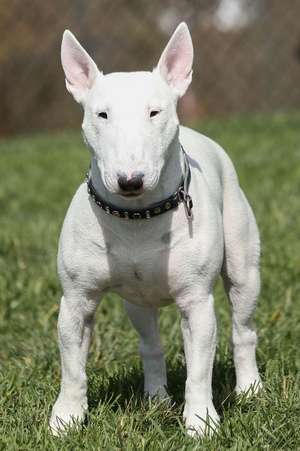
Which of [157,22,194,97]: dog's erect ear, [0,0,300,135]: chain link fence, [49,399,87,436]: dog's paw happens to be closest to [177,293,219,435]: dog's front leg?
[49,399,87,436]: dog's paw

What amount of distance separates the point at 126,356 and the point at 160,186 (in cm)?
154

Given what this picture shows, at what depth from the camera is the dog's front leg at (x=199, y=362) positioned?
11.6 ft

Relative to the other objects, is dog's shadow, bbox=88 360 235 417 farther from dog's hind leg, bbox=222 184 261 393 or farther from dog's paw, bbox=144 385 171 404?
dog's hind leg, bbox=222 184 261 393

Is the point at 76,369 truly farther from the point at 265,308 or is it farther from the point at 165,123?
the point at 265,308

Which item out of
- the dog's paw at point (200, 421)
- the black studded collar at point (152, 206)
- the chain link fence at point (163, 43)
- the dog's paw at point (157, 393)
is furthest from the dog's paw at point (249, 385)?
the chain link fence at point (163, 43)

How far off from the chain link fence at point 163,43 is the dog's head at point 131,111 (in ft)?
45.4

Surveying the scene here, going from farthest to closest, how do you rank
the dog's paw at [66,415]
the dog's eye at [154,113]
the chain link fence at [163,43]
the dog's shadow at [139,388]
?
1. the chain link fence at [163,43]
2. the dog's shadow at [139,388]
3. the dog's paw at [66,415]
4. the dog's eye at [154,113]

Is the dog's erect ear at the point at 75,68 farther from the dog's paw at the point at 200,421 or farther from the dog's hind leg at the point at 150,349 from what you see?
the dog's paw at the point at 200,421

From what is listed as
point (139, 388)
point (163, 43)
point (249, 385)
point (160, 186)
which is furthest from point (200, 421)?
point (163, 43)

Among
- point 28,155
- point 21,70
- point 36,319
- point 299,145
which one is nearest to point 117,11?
point 21,70

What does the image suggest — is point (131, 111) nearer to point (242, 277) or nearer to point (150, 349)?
point (242, 277)

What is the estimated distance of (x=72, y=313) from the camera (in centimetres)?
367

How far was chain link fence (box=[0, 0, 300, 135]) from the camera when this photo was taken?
57.3ft

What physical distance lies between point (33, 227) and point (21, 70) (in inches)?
473
